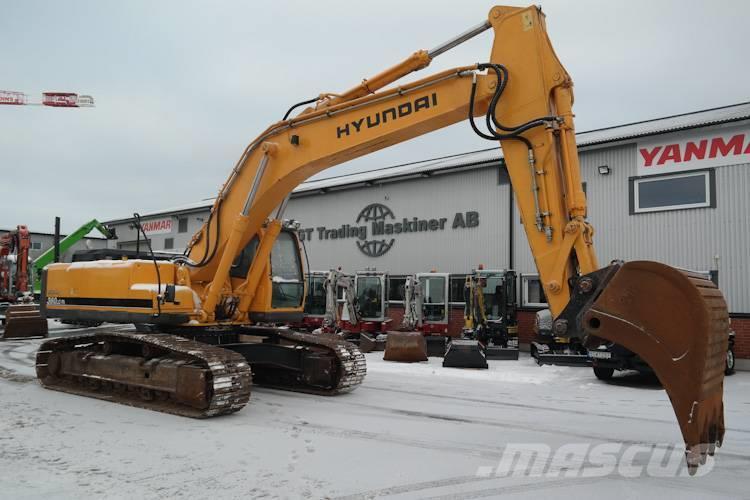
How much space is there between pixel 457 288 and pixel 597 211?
4985 mm

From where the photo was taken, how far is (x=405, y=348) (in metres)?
13.9

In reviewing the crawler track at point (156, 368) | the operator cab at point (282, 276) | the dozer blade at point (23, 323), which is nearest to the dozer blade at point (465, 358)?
the operator cab at point (282, 276)

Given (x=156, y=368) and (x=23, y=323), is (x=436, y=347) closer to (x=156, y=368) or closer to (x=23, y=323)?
(x=156, y=368)

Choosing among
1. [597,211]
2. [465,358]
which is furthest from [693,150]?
[465,358]

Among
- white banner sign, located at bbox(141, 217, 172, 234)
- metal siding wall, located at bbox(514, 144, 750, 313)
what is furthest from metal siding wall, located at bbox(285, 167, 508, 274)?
white banner sign, located at bbox(141, 217, 172, 234)

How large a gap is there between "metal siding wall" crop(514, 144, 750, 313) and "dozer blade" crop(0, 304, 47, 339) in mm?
15403

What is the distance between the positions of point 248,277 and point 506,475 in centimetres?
→ 519

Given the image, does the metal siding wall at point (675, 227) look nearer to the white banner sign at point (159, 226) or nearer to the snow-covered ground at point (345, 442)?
the snow-covered ground at point (345, 442)

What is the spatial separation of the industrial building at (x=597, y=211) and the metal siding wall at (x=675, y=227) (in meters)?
0.03

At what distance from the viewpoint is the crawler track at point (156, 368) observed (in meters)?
7.00

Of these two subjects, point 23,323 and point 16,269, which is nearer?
point 23,323

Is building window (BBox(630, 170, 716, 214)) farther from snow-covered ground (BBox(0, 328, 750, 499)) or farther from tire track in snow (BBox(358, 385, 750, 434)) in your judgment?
tire track in snow (BBox(358, 385, 750, 434))

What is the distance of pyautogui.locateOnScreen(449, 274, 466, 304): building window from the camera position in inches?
743

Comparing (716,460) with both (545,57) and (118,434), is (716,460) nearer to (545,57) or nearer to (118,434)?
(545,57)
